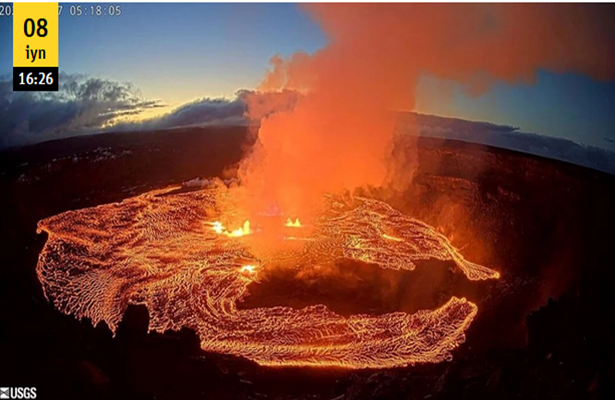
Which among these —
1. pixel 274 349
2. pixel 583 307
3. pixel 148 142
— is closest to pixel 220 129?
pixel 148 142

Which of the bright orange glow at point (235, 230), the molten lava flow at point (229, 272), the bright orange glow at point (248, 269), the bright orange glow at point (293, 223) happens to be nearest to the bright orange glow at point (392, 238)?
the molten lava flow at point (229, 272)

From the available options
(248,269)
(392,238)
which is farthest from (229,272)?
(392,238)

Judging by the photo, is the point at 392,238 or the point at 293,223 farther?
the point at 293,223

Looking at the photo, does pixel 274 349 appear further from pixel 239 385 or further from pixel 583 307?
pixel 583 307

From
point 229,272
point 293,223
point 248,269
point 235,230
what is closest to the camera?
point 229,272

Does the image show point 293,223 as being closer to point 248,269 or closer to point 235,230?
point 235,230

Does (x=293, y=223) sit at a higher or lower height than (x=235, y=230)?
higher

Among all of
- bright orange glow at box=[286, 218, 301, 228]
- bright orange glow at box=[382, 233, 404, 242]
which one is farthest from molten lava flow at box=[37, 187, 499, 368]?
bright orange glow at box=[286, 218, 301, 228]

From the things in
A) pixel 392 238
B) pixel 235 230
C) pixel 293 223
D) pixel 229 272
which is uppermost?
pixel 293 223

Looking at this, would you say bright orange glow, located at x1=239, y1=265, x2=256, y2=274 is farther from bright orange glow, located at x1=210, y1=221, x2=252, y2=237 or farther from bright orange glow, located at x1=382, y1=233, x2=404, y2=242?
bright orange glow, located at x1=382, y1=233, x2=404, y2=242
